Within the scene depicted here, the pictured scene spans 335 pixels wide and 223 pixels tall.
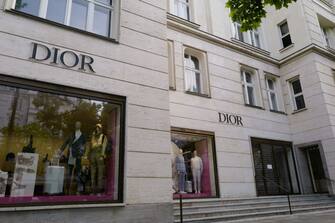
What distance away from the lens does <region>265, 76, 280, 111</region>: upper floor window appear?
14115mm

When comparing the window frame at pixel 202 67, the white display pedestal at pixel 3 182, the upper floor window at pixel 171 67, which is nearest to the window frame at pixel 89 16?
the white display pedestal at pixel 3 182

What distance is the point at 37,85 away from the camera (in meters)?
5.39

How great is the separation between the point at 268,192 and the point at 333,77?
712 centimetres

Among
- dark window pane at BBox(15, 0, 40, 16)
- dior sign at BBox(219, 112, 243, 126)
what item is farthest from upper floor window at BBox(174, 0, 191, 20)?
dark window pane at BBox(15, 0, 40, 16)

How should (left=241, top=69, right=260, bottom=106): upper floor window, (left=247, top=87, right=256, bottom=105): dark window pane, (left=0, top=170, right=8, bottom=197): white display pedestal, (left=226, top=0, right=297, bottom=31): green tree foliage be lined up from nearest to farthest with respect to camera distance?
(left=0, top=170, right=8, bottom=197): white display pedestal
(left=226, top=0, right=297, bottom=31): green tree foliage
(left=241, top=69, right=260, bottom=106): upper floor window
(left=247, top=87, right=256, bottom=105): dark window pane

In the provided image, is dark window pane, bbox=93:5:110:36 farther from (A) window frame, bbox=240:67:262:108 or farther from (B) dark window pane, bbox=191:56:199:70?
(A) window frame, bbox=240:67:262:108

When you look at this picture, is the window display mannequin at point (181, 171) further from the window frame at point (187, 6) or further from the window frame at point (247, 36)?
the window frame at point (247, 36)

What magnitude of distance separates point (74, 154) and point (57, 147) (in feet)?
1.21

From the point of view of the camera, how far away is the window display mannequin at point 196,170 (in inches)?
406

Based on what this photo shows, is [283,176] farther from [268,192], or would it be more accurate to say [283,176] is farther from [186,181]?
[186,181]

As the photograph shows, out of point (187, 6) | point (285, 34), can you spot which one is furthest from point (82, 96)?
point (285, 34)

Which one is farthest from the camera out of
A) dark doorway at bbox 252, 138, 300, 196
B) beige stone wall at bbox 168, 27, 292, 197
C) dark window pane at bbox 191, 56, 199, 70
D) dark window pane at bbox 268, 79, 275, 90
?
dark window pane at bbox 268, 79, 275, 90

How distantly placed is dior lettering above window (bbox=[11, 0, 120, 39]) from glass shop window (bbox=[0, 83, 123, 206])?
6.02 feet

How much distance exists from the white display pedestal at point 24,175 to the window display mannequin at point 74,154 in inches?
23.7
